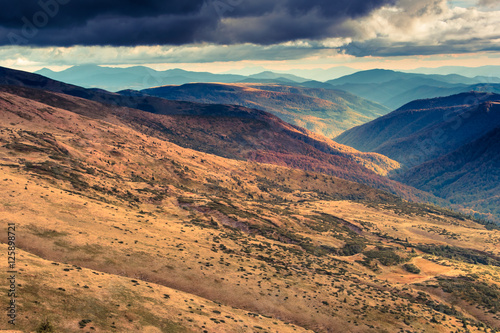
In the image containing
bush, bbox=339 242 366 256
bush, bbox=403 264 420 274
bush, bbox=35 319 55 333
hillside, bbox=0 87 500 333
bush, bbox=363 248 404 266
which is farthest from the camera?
bush, bbox=339 242 366 256

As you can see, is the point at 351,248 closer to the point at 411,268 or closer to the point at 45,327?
the point at 411,268

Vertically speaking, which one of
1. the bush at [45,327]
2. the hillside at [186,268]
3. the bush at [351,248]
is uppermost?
the bush at [45,327]

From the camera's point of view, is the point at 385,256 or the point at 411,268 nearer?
the point at 411,268

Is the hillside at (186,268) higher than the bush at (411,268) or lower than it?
higher

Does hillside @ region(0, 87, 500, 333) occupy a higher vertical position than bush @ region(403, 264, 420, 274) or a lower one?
higher

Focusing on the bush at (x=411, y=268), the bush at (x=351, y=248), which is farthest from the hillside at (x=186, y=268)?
the bush at (x=351, y=248)

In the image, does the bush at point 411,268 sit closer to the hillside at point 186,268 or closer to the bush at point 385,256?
the hillside at point 186,268

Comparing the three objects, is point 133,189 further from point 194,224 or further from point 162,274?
point 162,274

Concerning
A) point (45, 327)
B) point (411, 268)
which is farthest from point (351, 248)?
point (45, 327)

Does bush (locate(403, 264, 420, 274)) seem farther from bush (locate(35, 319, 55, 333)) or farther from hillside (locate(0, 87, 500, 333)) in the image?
bush (locate(35, 319, 55, 333))

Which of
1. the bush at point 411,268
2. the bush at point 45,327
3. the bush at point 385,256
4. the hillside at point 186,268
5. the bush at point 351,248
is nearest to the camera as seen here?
the bush at point 45,327

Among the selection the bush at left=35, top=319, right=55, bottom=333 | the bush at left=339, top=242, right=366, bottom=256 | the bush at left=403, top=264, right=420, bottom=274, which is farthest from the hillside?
the bush at left=35, top=319, right=55, bottom=333
